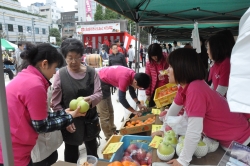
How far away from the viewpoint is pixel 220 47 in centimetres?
206

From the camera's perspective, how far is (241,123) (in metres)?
1.20

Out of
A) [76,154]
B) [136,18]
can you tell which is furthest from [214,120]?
[136,18]

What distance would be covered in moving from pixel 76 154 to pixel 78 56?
1011 millimetres

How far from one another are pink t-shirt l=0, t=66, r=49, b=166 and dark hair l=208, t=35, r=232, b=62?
177 cm

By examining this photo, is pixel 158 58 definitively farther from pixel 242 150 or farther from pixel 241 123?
pixel 242 150

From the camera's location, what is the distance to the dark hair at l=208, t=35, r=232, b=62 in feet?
6.67

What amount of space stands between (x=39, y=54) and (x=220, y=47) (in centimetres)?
179

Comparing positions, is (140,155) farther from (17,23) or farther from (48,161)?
(17,23)

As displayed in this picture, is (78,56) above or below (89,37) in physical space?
below

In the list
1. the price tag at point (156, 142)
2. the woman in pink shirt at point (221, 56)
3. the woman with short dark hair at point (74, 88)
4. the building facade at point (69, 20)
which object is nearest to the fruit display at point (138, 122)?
the woman with short dark hair at point (74, 88)


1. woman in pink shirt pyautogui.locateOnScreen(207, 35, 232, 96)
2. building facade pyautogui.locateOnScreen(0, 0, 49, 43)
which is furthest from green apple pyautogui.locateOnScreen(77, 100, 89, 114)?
building facade pyautogui.locateOnScreen(0, 0, 49, 43)

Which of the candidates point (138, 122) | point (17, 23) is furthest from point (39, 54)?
point (17, 23)

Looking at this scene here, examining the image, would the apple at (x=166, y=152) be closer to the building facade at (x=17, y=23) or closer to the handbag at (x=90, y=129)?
the handbag at (x=90, y=129)

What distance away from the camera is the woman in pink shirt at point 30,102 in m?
1.14
